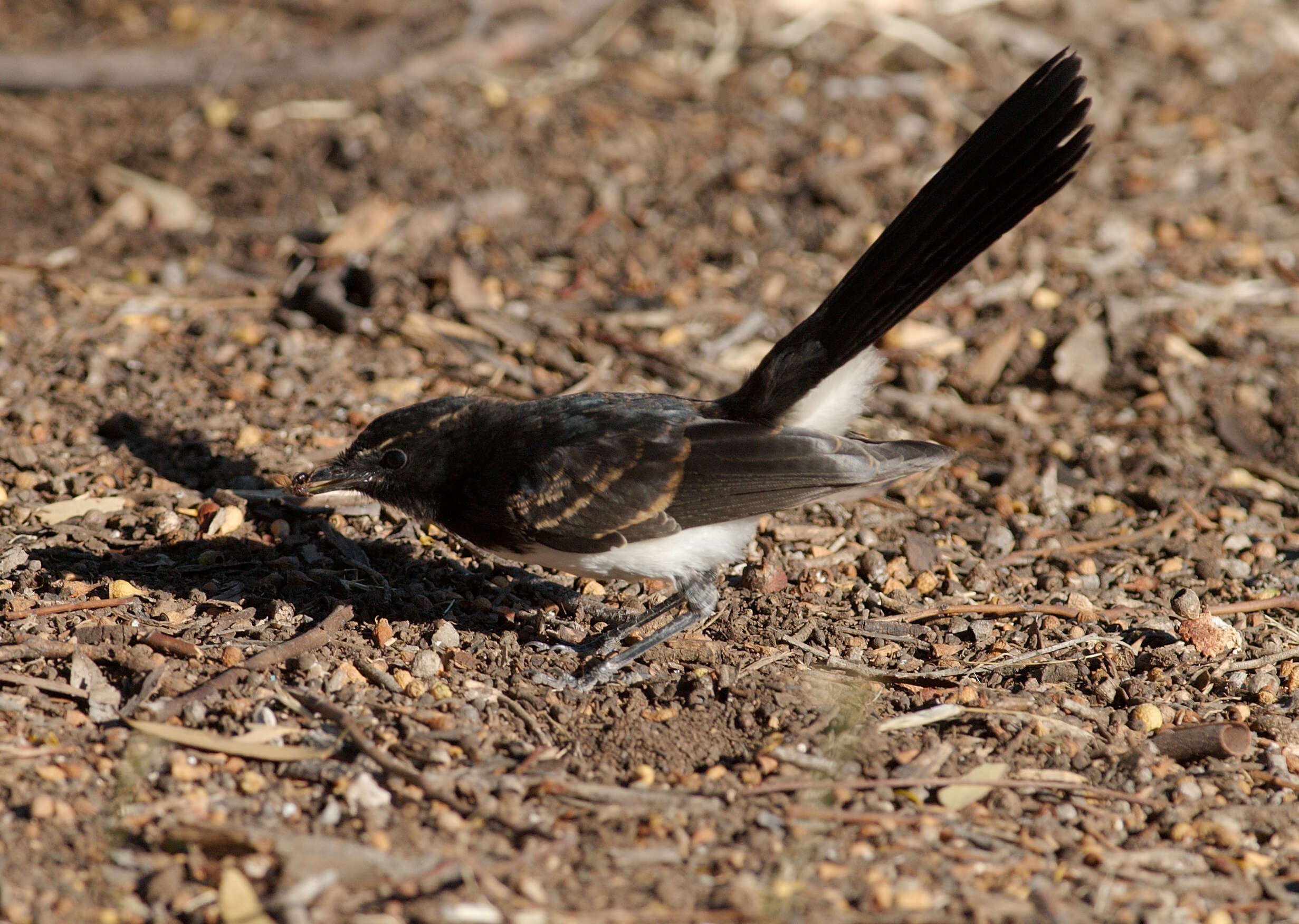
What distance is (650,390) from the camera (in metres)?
7.30

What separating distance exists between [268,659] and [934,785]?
2575 millimetres

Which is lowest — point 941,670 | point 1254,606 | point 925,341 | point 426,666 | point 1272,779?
point 426,666

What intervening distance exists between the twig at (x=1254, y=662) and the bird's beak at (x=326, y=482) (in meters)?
3.78

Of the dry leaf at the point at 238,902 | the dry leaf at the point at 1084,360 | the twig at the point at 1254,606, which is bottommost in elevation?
the dry leaf at the point at 238,902

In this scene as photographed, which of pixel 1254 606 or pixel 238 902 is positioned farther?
pixel 1254 606

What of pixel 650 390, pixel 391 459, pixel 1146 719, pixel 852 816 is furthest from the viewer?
pixel 650 390

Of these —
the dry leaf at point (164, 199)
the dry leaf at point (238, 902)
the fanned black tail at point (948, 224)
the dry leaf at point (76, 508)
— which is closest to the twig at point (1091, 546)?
the fanned black tail at point (948, 224)

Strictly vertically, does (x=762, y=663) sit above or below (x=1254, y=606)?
below

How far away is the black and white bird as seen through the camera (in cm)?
506

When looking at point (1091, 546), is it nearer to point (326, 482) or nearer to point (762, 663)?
point (762, 663)

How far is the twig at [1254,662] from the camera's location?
5.25m

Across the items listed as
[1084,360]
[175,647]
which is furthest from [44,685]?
[1084,360]

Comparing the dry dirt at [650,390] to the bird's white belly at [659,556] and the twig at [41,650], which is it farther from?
the bird's white belly at [659,556]

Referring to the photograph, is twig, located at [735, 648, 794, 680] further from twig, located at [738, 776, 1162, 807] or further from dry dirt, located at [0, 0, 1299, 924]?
twig, located at [738, 776, 1162, 807]
